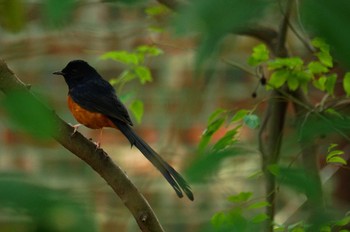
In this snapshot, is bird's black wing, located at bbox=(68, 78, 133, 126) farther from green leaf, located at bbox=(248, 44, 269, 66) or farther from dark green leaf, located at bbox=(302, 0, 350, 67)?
dark green leaf, located at bbox=(302, 0, 350, 67)

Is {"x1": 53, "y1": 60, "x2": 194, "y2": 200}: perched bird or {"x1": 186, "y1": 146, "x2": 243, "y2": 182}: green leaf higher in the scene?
{"x1": 186, "y1": 146, "x2": 243, "y2": 182}: green leaf

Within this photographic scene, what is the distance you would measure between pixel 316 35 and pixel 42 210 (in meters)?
0.15

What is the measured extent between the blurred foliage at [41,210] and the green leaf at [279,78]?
1127 mm

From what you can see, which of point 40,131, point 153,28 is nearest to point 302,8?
point 40,131

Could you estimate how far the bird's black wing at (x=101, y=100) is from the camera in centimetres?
145

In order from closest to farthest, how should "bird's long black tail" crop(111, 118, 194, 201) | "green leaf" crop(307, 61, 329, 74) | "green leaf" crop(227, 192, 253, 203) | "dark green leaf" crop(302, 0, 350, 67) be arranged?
"dark green leaf" crop(302, 0, 350, 67), "bird's long black tail" crop(111, 118, 194, 201), "green leaf" crop(227, 192, 253, 203), "green leaf" crop(307, 61, 329, 74)

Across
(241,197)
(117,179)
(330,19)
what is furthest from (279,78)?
(330,19)

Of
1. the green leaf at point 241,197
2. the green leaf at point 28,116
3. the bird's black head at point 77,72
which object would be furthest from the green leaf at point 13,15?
the bird's black head at point 77,72

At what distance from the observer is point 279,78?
1.48 meters

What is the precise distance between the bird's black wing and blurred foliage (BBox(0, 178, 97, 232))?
1.07 meters

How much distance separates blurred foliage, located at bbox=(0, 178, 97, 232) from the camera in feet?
1.18

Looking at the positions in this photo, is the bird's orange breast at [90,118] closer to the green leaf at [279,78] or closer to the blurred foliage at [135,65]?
the blurred foliage at [135,65]

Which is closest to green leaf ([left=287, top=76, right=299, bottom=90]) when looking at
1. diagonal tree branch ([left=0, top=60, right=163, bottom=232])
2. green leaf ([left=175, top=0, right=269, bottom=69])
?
diagonal tree branch ([left=0, top=60, right=163, bottom=232])

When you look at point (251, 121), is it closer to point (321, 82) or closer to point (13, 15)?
point (321, 82)
